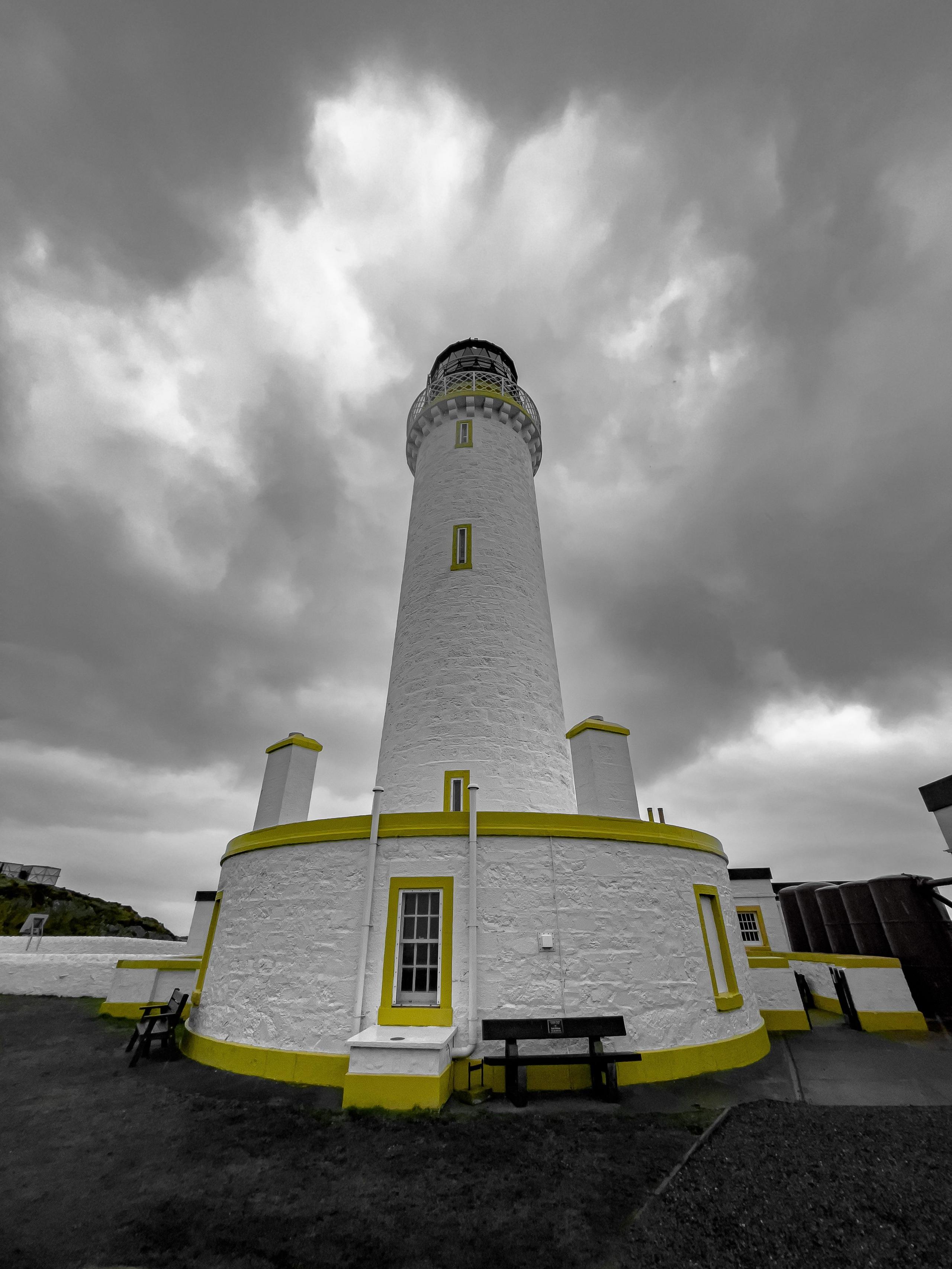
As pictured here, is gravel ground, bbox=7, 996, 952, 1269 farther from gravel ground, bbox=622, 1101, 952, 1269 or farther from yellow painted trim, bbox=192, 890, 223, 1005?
yellow painted trim, bbox=192, 890, 223, 1005

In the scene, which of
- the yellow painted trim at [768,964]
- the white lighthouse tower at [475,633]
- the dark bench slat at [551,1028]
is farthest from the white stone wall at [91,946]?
the yellow painted trim at [768,964]

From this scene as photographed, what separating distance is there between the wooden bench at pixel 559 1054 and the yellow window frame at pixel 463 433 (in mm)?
12431

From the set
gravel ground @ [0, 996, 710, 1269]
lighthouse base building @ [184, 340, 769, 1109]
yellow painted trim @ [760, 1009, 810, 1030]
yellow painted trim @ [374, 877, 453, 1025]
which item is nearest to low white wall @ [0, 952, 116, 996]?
lighthouse base building @ [184, 340, 769, 1109]

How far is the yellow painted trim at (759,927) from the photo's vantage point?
1536 centimetres

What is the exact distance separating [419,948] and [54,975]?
12.8 m

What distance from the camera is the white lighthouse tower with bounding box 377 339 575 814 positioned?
10891mm

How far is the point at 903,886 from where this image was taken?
541 inches

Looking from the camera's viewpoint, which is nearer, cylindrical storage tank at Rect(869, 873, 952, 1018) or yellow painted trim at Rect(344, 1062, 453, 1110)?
yellow painted trim at Rect(344, 1062, 453, 1110)

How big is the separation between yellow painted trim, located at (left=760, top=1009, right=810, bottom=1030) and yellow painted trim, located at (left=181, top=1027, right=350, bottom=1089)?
8.45 metres

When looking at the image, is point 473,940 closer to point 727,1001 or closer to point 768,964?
point 727,1001

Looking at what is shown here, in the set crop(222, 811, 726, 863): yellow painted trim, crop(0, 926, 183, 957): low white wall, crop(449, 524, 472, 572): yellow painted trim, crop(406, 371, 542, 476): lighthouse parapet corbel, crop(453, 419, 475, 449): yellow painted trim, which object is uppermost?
crop(406, 371, 542, 476): lighthouse parapet corbel

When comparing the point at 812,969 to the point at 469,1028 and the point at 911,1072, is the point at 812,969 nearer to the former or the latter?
the point at 911,1072

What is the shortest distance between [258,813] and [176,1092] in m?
5.04

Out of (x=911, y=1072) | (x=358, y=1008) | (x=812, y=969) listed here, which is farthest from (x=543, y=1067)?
(x=812, y=969)
